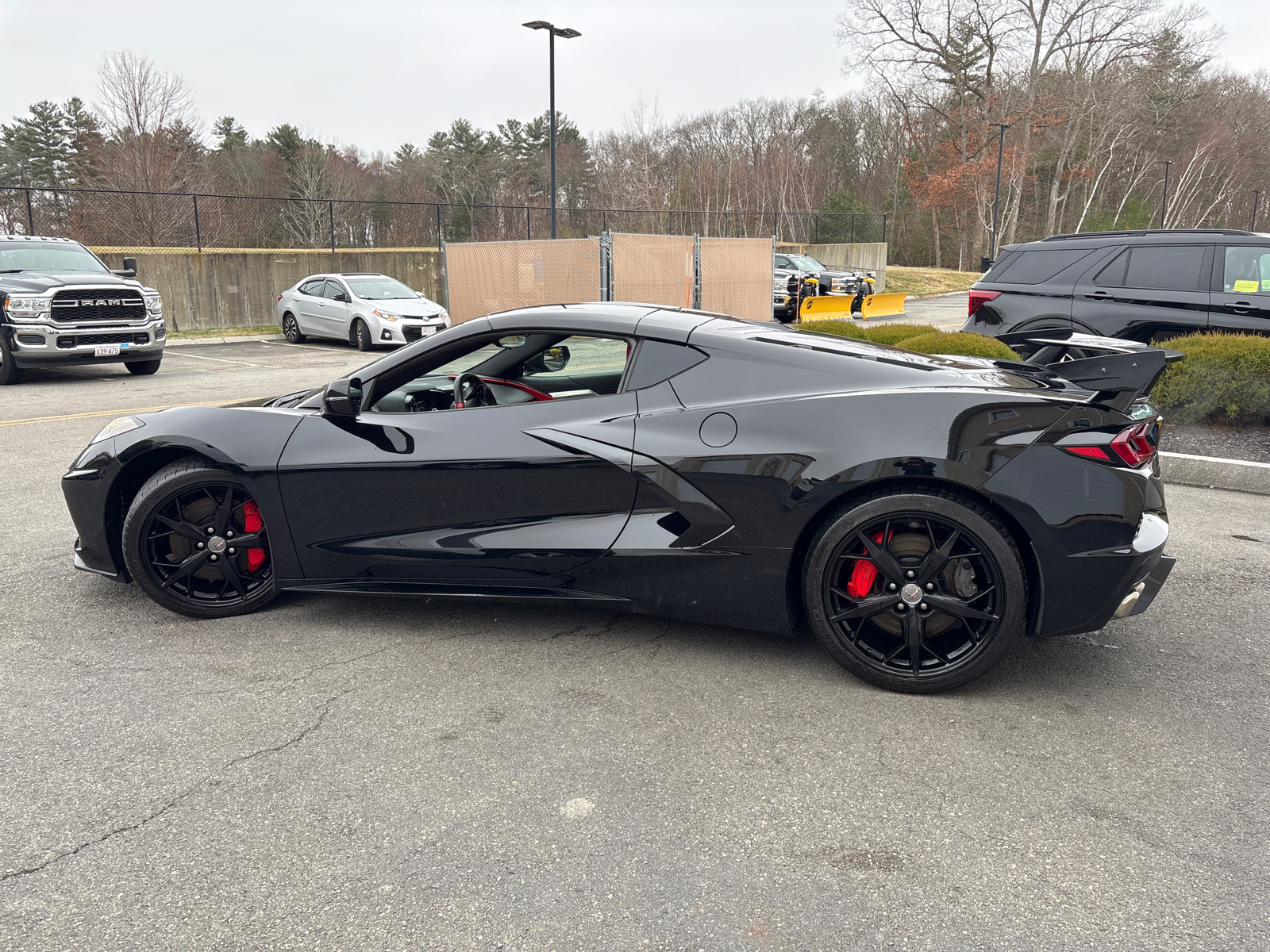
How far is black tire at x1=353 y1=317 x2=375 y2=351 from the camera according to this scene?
18203 mm

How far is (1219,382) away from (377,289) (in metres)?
15.2

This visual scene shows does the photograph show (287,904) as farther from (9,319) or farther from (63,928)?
(9,319)

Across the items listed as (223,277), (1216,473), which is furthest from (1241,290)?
(223,277)

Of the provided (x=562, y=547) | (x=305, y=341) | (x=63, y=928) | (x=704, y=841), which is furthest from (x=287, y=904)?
(x=305, y=341)

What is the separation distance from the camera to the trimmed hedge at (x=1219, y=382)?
8047mm

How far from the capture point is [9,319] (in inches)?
Answer: 496

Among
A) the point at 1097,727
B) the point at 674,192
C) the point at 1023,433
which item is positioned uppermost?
the point at 674,192

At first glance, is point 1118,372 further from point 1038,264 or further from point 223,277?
point 223,277

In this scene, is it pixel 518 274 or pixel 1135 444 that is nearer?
pixel 1135 444

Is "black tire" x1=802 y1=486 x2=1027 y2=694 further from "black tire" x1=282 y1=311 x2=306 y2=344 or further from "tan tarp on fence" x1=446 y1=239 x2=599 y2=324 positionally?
"black tire" x1=282 y1=311 x2=306 y2=344

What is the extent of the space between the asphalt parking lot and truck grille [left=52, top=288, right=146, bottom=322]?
1019 centimetres

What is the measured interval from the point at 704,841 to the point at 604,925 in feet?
1.42

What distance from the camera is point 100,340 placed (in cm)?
1328

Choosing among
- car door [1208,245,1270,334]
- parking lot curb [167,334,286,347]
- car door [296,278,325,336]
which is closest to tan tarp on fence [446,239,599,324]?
car door [296,278,325,336]
